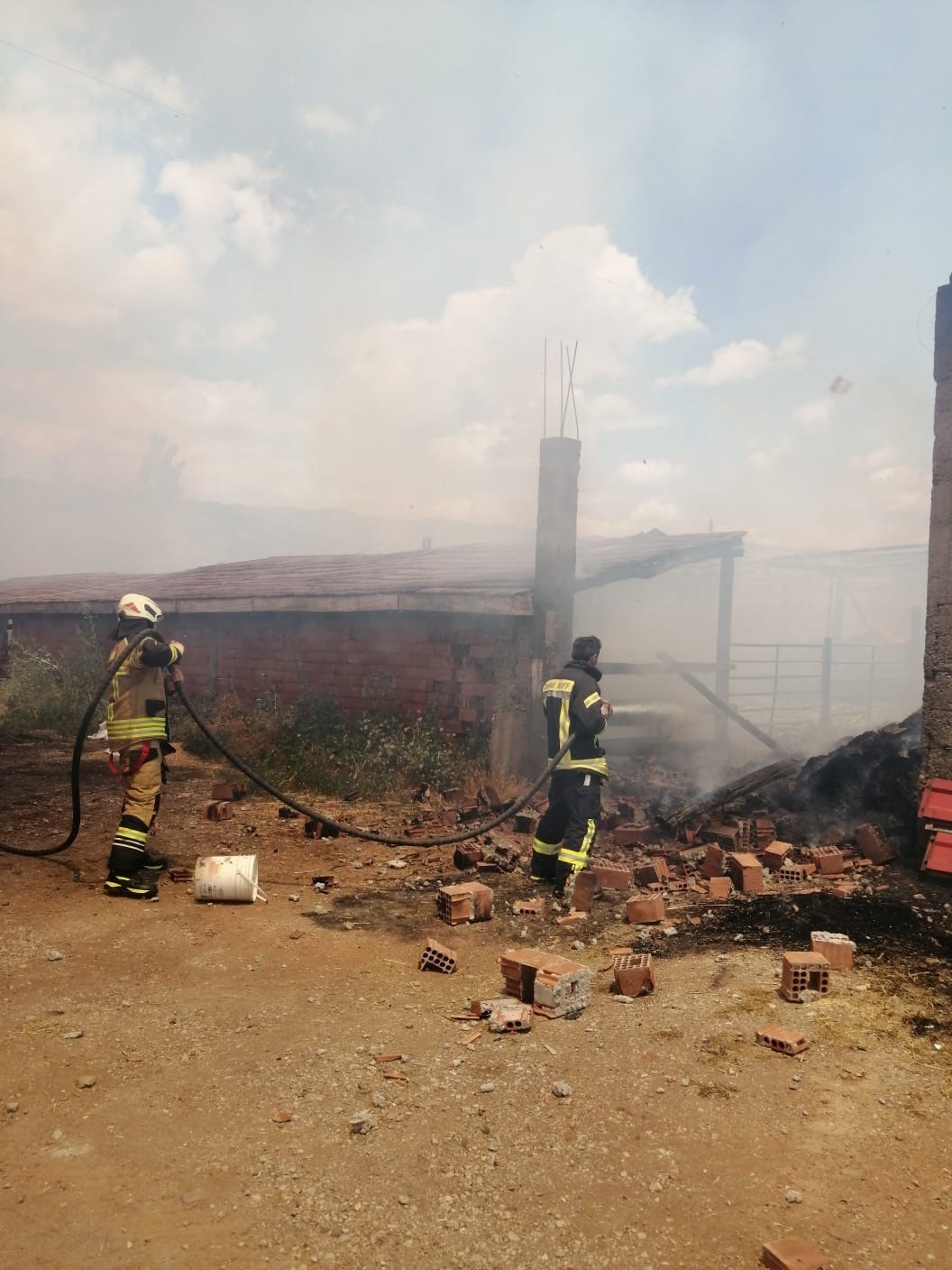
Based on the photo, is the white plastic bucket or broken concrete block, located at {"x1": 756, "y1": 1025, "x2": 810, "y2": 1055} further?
the white plastic bucket

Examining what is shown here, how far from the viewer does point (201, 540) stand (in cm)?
8100

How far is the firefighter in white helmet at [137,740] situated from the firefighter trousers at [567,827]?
109 inches

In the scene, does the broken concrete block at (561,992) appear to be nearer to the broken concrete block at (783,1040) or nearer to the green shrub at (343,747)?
the broken concrete block at (783,1040)

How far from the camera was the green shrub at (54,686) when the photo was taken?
1288cm

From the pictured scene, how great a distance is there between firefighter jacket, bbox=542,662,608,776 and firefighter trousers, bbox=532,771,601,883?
0.09m

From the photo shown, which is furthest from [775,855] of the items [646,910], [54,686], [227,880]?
[54,686]

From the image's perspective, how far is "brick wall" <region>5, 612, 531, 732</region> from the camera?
918 centimetres

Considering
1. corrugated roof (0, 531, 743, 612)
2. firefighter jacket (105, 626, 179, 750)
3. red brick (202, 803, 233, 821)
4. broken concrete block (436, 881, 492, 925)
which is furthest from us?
corrugated roof (0, 531, 743, 612)

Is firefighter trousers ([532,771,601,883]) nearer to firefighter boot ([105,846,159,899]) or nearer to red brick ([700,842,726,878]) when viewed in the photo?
red brick ([700,842,726,878])

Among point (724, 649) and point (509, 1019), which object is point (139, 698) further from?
point (724, 649)

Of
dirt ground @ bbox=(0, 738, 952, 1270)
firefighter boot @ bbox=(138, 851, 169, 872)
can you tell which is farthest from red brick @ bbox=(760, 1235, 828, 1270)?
firefighter boot @ bbox=(138, 851, 169, 872)

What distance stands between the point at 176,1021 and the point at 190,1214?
4.47ft

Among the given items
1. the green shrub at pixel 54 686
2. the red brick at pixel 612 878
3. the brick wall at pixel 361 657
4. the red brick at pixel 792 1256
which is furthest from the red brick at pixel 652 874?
the green shrub at pixel 54 686

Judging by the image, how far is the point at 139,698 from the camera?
19.0 feet
